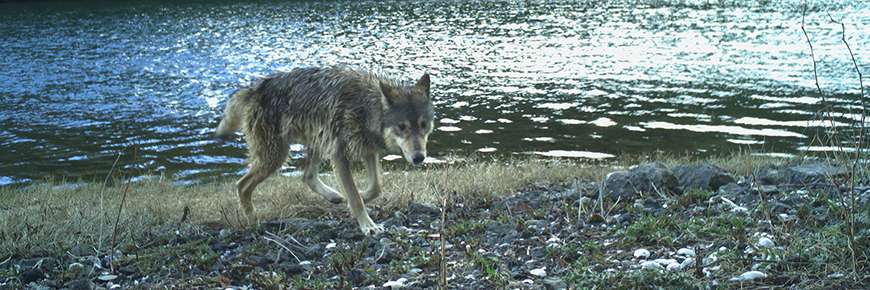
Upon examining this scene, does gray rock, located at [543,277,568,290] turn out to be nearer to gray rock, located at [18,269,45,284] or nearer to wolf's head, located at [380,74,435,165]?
wolf's head, located at [380,74,435,165]

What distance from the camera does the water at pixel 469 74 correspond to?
40.6ft

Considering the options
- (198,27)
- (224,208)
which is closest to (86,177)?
(224,208)

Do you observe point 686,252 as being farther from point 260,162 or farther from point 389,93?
point 260,162

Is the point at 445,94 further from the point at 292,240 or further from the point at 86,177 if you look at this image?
the point at 292,240

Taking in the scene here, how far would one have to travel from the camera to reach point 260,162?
6.89 m

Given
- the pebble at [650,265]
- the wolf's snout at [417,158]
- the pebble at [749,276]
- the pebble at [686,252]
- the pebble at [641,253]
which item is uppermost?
the wolf's snout at [417,158]

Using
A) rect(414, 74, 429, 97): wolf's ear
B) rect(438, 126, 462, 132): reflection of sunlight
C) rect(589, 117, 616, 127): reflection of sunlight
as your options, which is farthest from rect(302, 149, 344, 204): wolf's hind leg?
rect(589, 117, 616, 127): reflection of sunlight

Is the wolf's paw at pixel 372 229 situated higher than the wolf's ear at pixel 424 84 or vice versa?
the wolf's ear at pixel 424 84

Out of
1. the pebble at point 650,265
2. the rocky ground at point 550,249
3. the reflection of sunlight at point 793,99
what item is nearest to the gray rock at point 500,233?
the rocky ground at point 550,249

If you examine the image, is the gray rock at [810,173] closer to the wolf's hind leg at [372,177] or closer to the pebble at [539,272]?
the pebble at [539,272]

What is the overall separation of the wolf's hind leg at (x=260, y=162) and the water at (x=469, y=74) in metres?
1.28

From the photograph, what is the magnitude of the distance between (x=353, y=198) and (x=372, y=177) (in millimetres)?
459

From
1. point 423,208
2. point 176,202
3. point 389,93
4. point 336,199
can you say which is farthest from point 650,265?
point 176,202

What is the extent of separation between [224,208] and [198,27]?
82.4 ft
